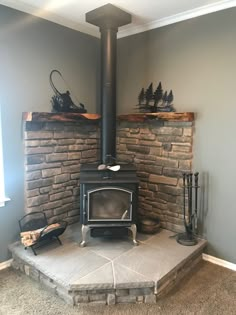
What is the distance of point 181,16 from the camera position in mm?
2729

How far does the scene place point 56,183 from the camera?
2955 millimetres

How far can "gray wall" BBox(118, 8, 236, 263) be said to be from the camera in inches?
99.0

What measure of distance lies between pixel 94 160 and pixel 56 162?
607 mm

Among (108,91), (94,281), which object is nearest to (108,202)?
(94,281)

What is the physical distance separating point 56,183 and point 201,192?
1611mm

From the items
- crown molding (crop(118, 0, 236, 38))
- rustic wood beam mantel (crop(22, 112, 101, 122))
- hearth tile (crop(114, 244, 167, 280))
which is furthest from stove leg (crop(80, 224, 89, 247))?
crown molding (crop(118, 0, 236, 38))

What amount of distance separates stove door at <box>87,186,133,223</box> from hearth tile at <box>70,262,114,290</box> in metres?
0.55

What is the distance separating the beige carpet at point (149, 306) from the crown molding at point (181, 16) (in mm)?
2578

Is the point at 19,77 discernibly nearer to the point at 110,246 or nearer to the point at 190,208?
the point at 110,246

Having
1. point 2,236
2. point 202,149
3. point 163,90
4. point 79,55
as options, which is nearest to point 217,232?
point 202,149

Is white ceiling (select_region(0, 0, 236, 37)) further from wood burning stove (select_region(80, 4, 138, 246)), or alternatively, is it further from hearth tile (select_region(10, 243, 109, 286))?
hearth tile (select_region(10, 243, 109, 286))

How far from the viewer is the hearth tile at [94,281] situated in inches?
79.2

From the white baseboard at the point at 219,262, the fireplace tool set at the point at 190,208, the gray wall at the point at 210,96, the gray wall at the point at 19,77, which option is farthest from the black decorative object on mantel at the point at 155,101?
the white baseboard at the point at 219,262

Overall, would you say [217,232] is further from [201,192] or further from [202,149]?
[202,149]
